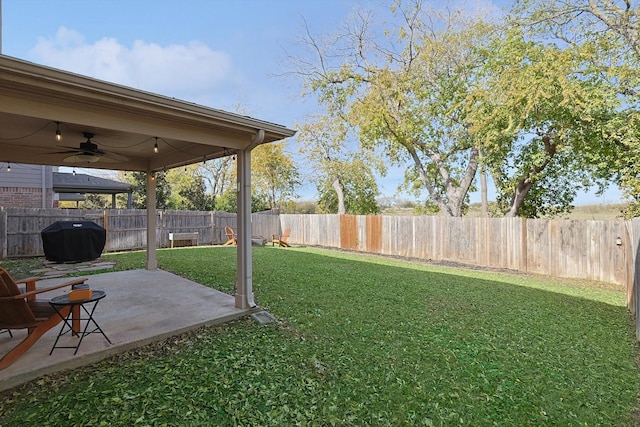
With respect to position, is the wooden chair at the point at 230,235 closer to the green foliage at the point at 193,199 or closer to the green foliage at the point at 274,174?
the green foliage at the point at 193,199

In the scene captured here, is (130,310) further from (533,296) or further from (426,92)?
(426,92)

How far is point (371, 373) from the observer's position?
2.76 metres

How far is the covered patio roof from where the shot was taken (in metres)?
2.55

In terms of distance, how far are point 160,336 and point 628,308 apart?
677 cm

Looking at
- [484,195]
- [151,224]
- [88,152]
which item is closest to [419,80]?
[484,195]

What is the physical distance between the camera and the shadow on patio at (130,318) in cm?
276

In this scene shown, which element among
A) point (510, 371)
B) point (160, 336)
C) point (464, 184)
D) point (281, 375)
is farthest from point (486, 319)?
point (464, 184)

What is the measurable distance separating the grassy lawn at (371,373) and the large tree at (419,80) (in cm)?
844

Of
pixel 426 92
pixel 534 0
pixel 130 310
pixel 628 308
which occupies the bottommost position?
pixel 628 308

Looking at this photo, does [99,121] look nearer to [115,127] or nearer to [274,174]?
[115,127]

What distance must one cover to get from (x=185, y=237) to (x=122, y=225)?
7.19ft

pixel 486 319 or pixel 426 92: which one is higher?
pixel 426 92

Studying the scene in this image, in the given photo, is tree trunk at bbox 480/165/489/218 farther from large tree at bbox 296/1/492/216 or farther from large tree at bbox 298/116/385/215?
large tree at bbox 298/116/385/215

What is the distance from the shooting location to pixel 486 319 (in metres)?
4.25
